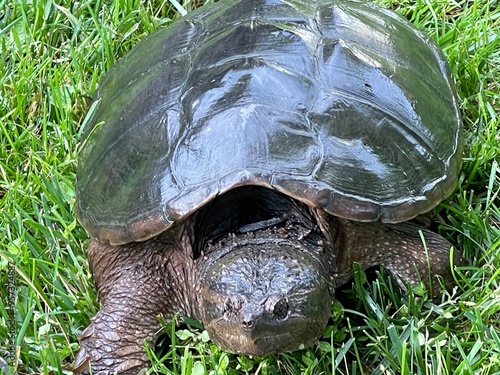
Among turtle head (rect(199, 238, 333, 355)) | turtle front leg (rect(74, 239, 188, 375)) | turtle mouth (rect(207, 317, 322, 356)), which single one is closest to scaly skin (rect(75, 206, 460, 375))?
turtle front leg (rect(74, 239, 188, 375))

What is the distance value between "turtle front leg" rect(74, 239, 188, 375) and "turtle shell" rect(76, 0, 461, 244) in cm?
12

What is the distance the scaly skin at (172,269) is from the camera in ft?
8.22

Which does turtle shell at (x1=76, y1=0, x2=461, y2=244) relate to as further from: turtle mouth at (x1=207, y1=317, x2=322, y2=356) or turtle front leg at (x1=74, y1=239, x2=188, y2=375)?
turtle mouth at (x1=207, y1=317, x2=322, y2=356)

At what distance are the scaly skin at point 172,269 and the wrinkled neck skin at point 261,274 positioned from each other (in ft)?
0.06

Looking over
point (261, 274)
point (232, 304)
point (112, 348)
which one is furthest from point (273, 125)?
point (112, 348)

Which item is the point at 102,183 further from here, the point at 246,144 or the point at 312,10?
the point at 312,10

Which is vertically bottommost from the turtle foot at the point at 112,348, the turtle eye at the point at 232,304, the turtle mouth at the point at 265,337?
the turtle foot at the point at 112,348

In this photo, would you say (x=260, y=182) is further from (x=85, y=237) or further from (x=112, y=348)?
(x=85, y=237)

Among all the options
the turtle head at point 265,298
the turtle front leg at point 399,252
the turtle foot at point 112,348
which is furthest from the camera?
the turtle front leg at point 399,252

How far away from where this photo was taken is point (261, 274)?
2264 mm

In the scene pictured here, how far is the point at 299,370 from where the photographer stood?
2406 millimetres

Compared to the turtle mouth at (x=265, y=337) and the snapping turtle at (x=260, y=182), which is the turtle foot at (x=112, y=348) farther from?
the turtle mouth at (x=265, y=337)

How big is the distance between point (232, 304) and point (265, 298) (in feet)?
0.32

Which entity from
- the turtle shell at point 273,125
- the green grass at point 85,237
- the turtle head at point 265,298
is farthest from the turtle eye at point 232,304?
the turtle shell at point 273,125
